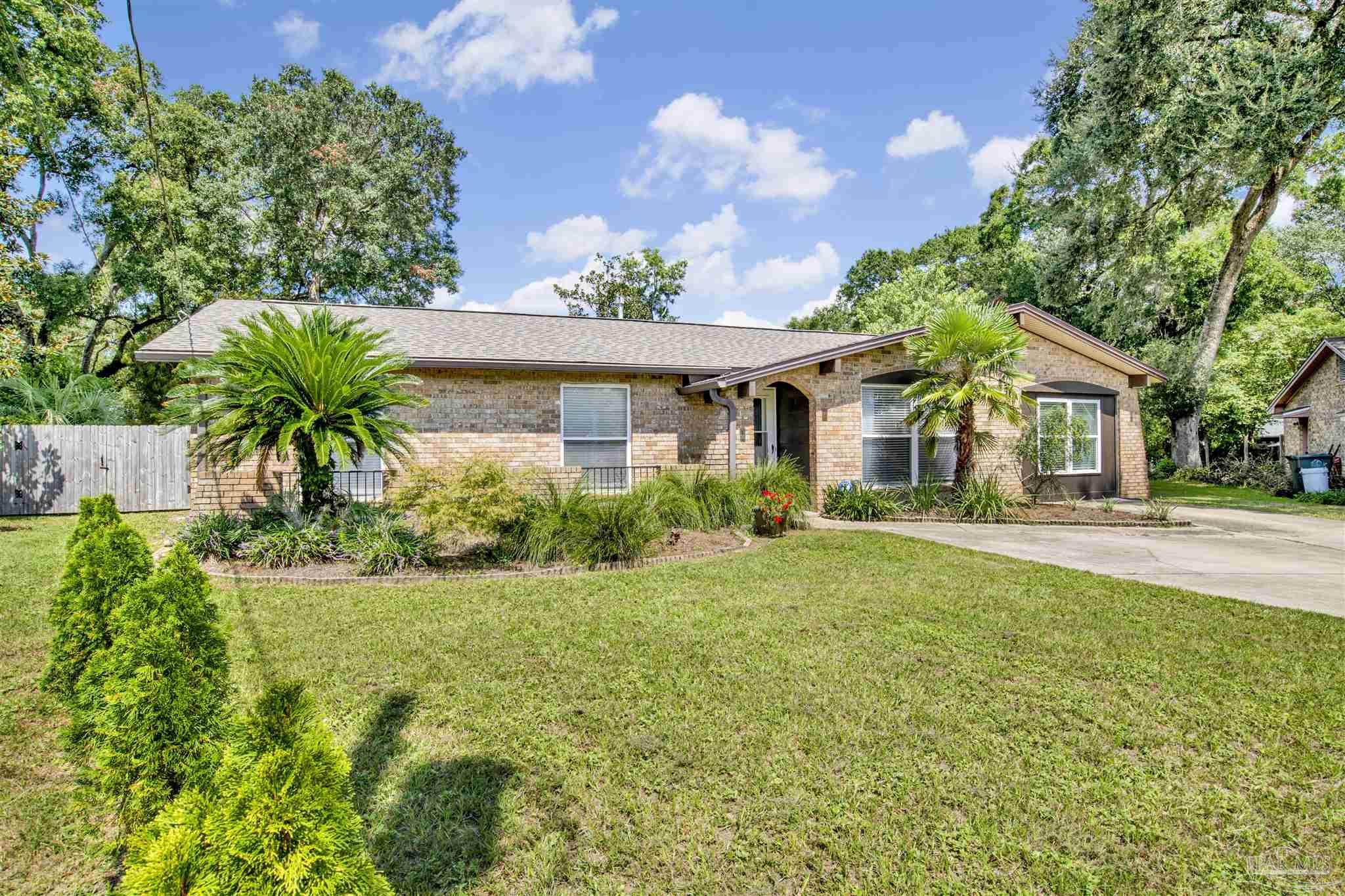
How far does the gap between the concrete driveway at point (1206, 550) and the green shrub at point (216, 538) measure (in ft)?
28.9

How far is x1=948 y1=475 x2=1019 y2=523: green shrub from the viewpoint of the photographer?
39.1 feet

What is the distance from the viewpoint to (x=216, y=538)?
7.97 m

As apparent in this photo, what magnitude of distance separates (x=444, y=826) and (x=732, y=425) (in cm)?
995

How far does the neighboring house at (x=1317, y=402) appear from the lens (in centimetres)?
1939

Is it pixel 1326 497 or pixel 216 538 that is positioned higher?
pixel 216 538

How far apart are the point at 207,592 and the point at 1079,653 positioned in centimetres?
558

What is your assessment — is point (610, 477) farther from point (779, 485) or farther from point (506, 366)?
point (779, 485)

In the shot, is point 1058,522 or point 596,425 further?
point 596,425

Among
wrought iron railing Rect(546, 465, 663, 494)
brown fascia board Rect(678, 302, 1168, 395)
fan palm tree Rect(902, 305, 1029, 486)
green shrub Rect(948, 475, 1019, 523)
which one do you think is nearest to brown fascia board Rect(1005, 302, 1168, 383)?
brown fascia board Rect(678, 302, 1168, 395)

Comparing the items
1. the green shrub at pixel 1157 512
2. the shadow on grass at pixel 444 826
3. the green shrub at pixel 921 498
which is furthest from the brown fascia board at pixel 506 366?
the green shrub at pixel 1157 512

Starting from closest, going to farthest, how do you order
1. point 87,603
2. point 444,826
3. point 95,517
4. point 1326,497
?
1. point 444,826
2. point 87,603
3. point 95,517
4. point 1326,497

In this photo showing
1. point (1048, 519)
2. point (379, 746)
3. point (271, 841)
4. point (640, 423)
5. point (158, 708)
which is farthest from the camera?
point (640, 423)

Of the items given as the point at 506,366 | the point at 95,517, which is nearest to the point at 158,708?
the point at 95,517

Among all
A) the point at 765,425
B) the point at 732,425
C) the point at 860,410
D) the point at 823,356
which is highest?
the point at 823,356
